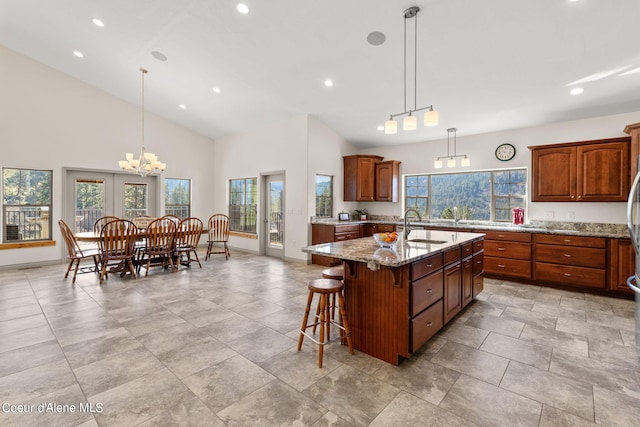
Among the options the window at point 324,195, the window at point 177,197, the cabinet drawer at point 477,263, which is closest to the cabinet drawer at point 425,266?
the cabinet drawer at point 477,263

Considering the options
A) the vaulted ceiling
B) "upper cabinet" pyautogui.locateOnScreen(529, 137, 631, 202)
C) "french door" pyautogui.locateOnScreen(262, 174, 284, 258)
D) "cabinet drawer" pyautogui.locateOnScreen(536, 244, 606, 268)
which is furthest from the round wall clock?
"french door" pyautogui.locateOnScreen(262, 174, 284, 258)

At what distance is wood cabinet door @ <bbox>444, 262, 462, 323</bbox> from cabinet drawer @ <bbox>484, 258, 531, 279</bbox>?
2175 mm

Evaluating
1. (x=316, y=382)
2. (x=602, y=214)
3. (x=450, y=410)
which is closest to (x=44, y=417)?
(x=316, y=382)

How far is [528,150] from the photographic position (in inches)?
209

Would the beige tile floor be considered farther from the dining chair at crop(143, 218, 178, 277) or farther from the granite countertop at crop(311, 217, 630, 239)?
the dining chair at crop(143, 218, 178, 277)

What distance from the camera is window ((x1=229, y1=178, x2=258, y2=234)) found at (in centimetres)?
745

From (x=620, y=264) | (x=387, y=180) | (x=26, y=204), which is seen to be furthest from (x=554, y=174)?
(x=26, y=204)

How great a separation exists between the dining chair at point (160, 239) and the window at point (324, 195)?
2.83m

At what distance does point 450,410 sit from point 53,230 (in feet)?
24.0

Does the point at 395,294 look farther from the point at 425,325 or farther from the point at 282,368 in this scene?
the point at 282,368

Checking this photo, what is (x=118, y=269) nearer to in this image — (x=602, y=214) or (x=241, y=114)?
(x=241, y=114)

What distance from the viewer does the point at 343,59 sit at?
13.2 ft

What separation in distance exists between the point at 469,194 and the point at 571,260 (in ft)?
6.89

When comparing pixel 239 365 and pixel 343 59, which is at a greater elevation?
pixel 343 59
